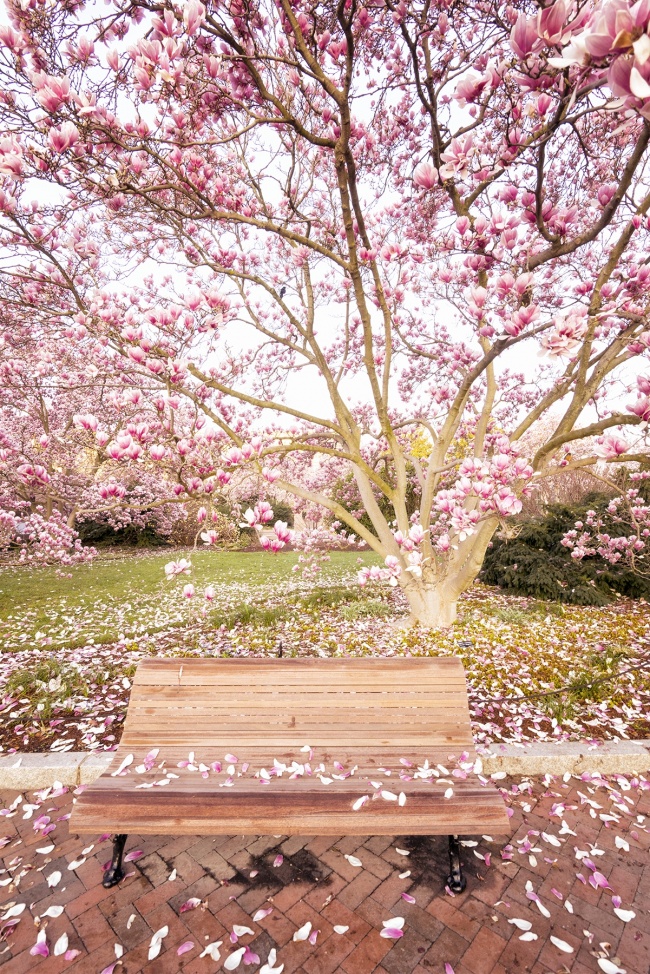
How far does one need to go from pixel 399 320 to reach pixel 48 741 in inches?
267

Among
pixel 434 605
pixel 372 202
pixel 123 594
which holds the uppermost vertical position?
pixel 372 202

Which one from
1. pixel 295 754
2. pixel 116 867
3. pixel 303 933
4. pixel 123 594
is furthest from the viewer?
pixel 123 594

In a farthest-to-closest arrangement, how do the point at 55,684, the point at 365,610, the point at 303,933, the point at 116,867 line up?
the point at 365,610 < the point at 55,684 < the point at 116,867 < the point at 303,933

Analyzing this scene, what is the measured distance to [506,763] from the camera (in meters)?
3.41

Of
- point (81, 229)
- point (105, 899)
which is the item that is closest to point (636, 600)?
point (105, 899)

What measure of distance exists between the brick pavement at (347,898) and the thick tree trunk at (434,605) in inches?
122

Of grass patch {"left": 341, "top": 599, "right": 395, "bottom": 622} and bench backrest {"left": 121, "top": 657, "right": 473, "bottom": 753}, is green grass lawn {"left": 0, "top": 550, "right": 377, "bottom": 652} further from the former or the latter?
bench backrest {"left": 121, "top": 657, "right": 473, "bottom": 753}

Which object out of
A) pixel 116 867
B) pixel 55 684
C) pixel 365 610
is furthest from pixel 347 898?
pixel 365 610

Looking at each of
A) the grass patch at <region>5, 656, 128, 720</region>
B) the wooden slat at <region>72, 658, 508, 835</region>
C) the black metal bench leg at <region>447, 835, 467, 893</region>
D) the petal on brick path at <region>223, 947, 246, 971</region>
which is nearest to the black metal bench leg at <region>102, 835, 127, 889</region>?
the wooden slat at <region>72, 658, 508, 835</region>

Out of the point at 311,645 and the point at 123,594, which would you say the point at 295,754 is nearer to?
the point at 311,645

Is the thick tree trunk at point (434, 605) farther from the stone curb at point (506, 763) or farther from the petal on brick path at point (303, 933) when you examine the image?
the petal on brick path at point (303, 933)

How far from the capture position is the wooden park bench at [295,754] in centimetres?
234

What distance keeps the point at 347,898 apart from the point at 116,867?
A: 4.08 ft

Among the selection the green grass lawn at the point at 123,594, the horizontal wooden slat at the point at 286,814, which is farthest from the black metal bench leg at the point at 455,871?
the green grass lawn at the point at 123,594
